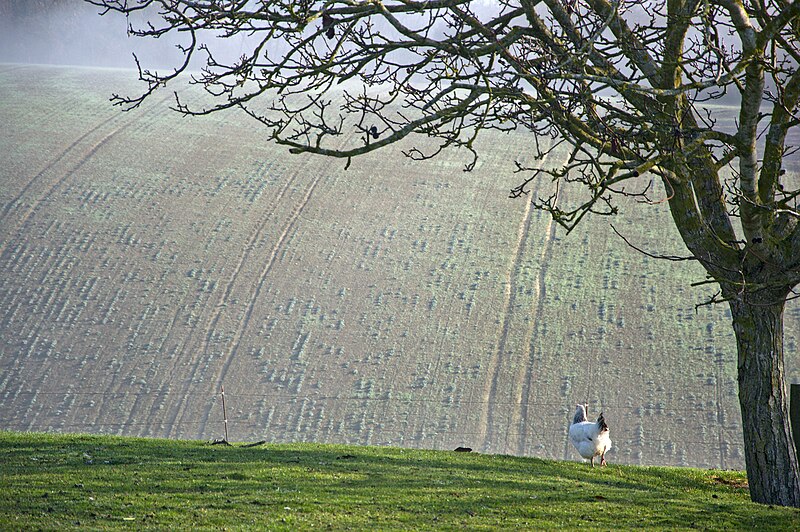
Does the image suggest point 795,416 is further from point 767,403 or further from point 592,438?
point 592,438

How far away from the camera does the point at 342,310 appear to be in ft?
79.3

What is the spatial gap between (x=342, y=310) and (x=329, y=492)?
15.5 metres

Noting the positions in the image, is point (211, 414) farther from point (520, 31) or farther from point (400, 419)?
point (520, 31)

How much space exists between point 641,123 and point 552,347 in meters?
14.7

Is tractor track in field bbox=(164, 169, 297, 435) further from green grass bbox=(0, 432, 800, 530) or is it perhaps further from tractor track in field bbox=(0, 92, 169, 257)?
green grass bbox=(0, 432, 800, 530)

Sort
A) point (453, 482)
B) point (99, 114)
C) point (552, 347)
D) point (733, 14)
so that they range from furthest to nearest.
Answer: point (99, 114) → point (552, 347) → point (453, 482) → point (733, 14)

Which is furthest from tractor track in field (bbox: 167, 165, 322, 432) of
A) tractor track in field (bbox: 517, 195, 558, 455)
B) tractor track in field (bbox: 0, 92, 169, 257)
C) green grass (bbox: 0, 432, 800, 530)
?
green grass (bbox: 0, 432, 800, 530)

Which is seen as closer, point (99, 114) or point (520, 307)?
point (520, 307)

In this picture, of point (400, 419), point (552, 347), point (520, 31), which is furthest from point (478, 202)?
point (520, 31)

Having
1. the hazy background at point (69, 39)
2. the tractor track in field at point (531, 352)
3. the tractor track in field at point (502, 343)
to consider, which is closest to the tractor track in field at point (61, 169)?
the tractor track in field at point (502, 343)

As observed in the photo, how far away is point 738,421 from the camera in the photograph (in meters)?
19.9

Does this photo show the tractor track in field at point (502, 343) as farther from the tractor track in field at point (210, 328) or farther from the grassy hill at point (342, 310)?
the tractor track in field at point (210, 328)

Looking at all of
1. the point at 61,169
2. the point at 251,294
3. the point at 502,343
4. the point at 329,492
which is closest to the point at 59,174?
the point at 61,169

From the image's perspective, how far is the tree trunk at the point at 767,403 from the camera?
9219 millimetres
